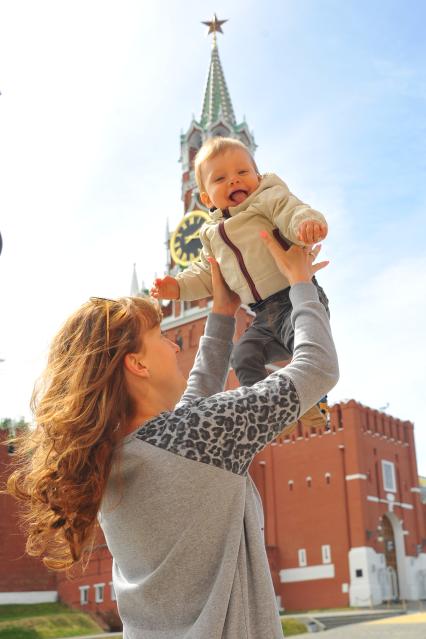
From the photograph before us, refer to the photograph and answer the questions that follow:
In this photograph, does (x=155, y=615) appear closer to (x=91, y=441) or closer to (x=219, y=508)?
(x=219, y=508)

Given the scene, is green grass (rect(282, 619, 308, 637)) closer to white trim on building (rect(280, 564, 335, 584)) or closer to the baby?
white trim on building (rect(280, 564, 335, 584))

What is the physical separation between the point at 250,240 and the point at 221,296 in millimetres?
194

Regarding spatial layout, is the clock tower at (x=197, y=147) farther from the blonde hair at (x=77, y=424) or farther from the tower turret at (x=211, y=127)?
the blonde hair at (x=77, y=424)

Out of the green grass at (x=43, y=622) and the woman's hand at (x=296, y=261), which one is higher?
the woman's hand at (x=296, y=261)

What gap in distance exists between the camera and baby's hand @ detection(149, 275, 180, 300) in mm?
2492

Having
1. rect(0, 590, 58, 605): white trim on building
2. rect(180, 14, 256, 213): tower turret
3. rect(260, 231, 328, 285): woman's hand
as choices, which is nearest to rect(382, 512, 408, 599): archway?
rect(0, 590, 58, 605): white trim on building

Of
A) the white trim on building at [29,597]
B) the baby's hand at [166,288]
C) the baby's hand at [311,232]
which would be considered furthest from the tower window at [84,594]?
the baby's hand at [311,232]

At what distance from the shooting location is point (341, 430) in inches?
939

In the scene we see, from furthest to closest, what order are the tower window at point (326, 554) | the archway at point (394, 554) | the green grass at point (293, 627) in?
the archway at point (394, 554) < the tower window at point (326, 554) < the green grass at point (293, 627)

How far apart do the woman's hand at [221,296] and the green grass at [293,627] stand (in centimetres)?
1527

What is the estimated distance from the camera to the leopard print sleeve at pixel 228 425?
1477mm

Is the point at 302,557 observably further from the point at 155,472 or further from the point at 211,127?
the point at 155,472

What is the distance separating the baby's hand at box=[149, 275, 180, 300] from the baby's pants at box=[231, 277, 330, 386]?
27 cm

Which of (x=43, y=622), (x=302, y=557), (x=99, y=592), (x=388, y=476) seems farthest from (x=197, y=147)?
(x=43, y=622)
